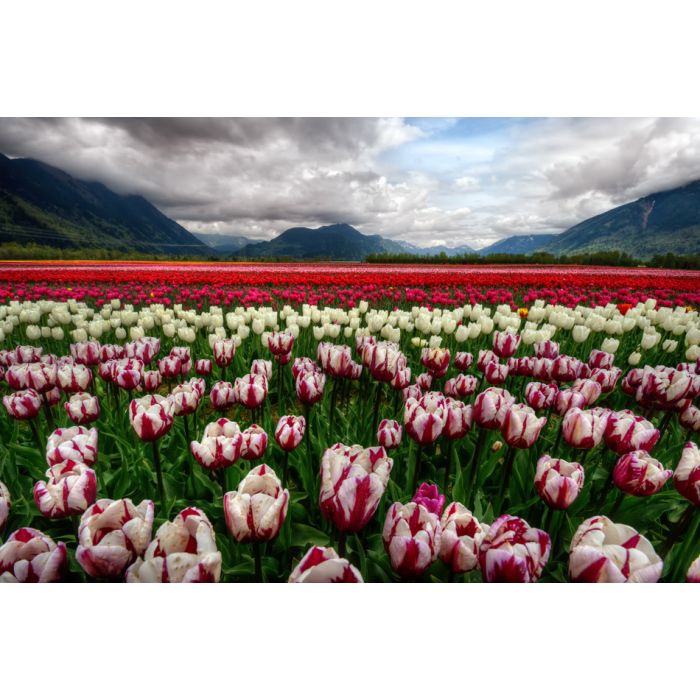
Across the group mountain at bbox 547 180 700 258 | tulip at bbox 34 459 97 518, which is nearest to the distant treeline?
mountain at bbox 547 180 700 258

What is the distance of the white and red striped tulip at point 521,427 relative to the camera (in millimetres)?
1689

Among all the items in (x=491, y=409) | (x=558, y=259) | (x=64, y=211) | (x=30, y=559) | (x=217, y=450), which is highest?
(x=64, y=211)

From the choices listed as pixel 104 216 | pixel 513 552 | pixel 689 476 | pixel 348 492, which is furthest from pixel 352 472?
pixel 104 216

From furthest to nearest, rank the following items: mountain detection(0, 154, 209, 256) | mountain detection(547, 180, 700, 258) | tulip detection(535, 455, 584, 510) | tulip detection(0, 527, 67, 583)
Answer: mountain detection(547, 180, 700, 258) < mountain detection(0, 154, 209, 256) < tulip detection(535, 455, 584, 510) < tulip detection(0, 527, 67, 583)

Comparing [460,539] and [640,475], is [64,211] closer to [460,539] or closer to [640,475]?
[460,539]

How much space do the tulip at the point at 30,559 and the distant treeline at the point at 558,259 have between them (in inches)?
399

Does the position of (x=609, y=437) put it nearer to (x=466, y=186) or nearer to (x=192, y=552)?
(x=192, y=552)

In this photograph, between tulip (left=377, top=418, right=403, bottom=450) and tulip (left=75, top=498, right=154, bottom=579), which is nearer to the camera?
tulip (left=75, top=498, right=154, bottom=579)

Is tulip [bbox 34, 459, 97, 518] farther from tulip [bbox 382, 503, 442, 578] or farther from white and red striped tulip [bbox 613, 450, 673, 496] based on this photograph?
white and red striped tulip [bbox 613, 450, 673, 496]

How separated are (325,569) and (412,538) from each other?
245mm

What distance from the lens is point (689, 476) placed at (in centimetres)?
139

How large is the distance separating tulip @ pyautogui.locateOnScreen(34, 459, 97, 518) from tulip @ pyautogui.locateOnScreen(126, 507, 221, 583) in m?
0.39

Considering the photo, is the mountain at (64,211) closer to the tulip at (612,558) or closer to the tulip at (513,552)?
the tulip at (513,552)

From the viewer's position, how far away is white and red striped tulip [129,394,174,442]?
64.1 inches
